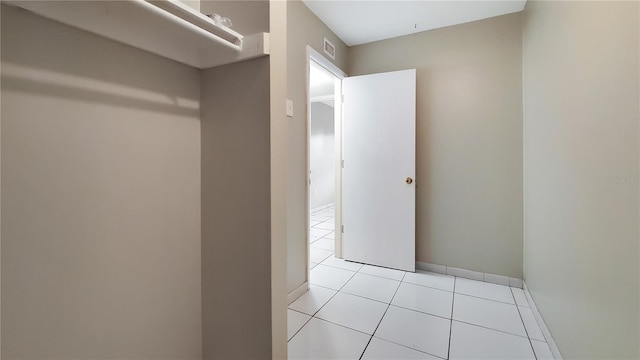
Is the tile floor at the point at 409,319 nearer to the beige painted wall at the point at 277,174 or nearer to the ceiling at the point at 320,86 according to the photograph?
the beige painted wall at the point at 277,174

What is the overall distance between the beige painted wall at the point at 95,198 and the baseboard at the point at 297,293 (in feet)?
3.46

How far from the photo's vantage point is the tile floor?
1.58 m

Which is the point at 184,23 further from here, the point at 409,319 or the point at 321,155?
the point at 321,155

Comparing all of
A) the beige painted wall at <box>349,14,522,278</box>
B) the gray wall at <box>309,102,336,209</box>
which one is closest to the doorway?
the gray wall at <box>309,102,336,209</box>

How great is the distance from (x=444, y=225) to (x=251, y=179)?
90.7 inches

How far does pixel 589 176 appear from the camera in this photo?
1.17m

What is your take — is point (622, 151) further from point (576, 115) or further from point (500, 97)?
point (500, 97)

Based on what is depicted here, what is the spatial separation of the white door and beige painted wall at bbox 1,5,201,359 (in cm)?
205

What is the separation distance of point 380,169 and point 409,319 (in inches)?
57.0

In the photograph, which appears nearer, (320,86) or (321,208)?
(320,86)

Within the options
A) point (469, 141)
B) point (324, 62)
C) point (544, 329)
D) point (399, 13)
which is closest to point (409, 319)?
point (544, 329)

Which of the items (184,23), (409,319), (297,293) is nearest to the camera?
(184,23)

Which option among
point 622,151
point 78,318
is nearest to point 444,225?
point 622,151

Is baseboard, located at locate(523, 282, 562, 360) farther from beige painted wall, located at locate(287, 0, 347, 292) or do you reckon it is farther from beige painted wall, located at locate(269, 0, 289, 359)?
beige painted wall, located at locate(287, 0, 347, 292)
